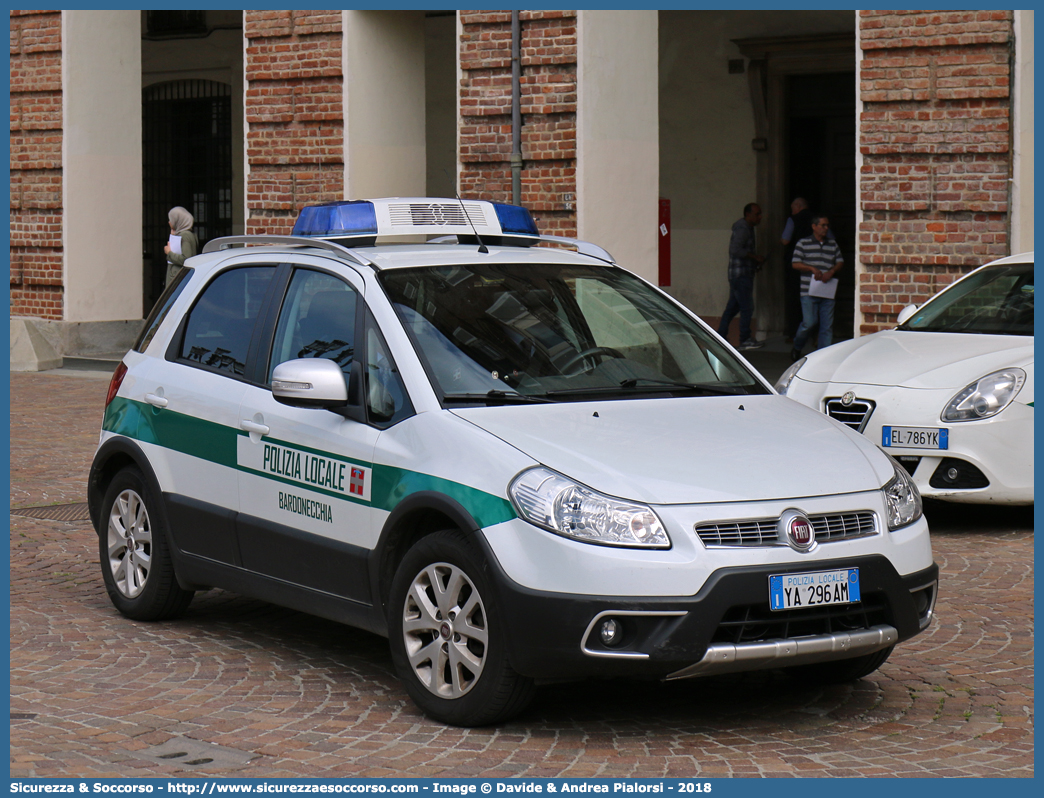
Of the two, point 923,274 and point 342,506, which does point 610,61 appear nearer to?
point 923,274

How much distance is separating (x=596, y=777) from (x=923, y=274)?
31.7ft

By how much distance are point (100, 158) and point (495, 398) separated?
1507cm

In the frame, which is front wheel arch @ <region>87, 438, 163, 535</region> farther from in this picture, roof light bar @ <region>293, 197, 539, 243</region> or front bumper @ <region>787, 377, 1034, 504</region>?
front bumper @ <region>787, 377, 1034, 504</region>

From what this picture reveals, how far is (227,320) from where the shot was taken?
20.8 feet

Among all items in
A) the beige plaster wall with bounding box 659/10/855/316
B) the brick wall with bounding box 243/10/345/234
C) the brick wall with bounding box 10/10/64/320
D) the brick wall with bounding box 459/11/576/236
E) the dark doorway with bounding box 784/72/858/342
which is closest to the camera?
the brick wall with bounding box 459/11/576/236

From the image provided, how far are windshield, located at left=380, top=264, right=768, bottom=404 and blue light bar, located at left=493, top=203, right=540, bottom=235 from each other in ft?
2.20

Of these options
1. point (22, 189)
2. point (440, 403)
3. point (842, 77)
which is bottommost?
point (440, 403)

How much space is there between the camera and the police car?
4613 millimetres

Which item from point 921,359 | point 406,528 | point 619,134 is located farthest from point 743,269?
point 406,528

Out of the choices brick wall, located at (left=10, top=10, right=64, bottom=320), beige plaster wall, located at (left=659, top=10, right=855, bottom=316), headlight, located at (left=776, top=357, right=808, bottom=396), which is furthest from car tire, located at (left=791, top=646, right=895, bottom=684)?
brick wall, located at (left=10, top=10, right=64, bottom=320)

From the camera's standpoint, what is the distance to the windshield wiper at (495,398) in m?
5.19

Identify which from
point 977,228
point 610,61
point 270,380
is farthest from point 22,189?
point 270,380

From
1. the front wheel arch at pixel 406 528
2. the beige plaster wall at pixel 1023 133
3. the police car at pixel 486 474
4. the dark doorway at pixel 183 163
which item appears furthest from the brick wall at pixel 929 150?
the dark doorway at pixel 183 163
